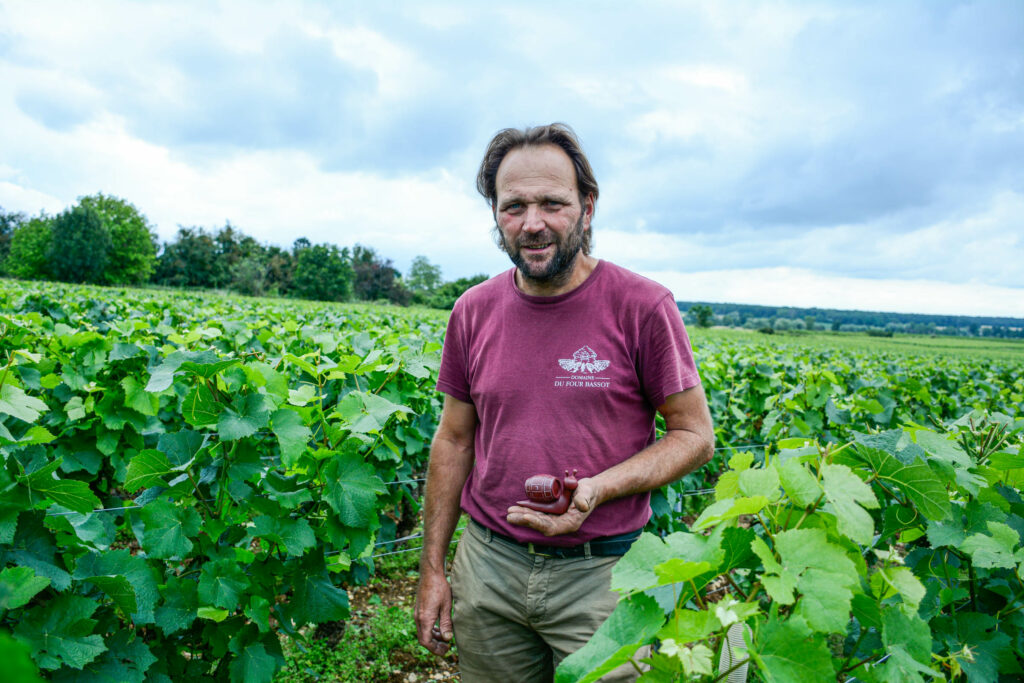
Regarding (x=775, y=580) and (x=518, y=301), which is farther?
(x=518, y=301)

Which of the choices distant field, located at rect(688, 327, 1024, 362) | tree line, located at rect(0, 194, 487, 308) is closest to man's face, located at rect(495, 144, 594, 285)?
distant field, located at rect(688, 327, 1024, 362)

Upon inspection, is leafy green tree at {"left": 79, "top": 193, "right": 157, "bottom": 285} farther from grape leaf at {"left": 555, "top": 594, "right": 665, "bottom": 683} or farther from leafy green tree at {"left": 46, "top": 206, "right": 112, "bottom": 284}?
grape leaf at {"left": 555, "top": 594, "right": 665, "bottom": 683}

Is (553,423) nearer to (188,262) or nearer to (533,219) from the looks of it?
(533,219)

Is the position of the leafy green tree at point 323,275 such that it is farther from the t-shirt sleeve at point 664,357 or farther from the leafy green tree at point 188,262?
the t-shirt sleeve at point 664,357

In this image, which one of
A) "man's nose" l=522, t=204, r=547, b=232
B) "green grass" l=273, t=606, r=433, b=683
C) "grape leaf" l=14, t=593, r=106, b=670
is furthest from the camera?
"green grass" l=273, t=606, r=433, b=683

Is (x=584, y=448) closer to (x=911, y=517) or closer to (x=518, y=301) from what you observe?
(x=518, y=301)

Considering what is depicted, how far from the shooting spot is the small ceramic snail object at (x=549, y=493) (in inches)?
70.9

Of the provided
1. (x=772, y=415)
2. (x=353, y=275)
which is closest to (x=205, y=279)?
(x=353, y=275)

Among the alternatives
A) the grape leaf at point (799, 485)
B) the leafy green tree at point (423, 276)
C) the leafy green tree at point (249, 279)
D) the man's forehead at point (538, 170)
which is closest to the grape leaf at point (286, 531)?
the man's forehead at point (538, 170)

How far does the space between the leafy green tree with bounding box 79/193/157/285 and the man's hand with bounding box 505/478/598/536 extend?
80500 mm

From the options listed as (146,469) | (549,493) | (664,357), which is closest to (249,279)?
(146,469)

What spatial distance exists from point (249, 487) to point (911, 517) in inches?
79.9

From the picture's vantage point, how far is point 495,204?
2.52m

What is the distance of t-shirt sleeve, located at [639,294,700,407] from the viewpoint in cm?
206
